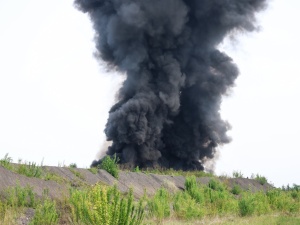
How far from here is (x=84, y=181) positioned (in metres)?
19.0

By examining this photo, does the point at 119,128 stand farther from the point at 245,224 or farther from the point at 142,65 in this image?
the point at 245,224

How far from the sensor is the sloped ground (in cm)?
1444

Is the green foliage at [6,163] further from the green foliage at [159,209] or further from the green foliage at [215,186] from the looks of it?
the green foliage at [215,186]

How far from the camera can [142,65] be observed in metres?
45.5

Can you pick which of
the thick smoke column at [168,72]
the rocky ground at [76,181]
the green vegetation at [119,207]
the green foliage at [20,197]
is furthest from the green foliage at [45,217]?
the thick smoke column at [168,72]

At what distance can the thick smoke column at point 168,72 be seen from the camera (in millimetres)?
42875

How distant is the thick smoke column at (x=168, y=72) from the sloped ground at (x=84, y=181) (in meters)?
14.4

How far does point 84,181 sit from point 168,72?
27.3 metres

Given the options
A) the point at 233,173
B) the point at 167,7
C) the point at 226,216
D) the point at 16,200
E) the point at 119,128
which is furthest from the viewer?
the point at 167,7

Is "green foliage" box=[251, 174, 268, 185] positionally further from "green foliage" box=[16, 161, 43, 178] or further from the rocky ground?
"green foliage" box=[16, 161, 43, 178]

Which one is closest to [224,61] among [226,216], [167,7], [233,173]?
[167,7]

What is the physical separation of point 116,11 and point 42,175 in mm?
32224

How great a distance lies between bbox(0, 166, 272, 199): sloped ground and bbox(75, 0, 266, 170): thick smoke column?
1444 centimetres

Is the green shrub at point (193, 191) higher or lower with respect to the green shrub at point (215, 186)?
lower
